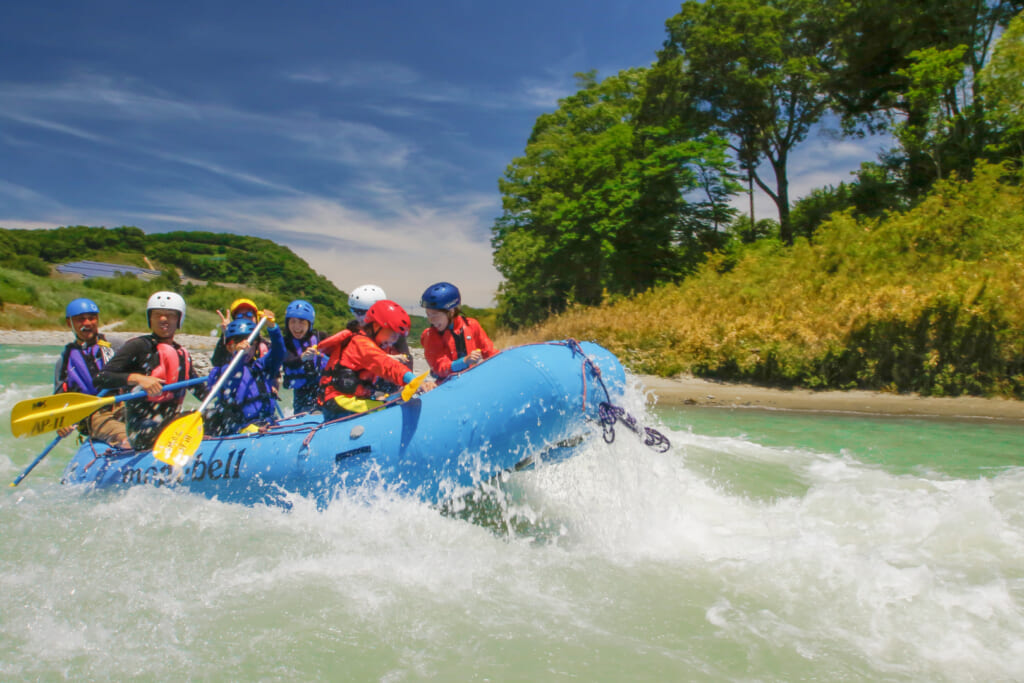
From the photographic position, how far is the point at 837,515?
4.66 m

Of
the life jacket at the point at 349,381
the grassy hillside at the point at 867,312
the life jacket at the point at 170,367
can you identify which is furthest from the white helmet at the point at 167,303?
the grassy hillside at the point at 867,312

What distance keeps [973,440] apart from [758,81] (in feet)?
54.0

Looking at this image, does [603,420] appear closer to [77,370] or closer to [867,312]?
[77,370]

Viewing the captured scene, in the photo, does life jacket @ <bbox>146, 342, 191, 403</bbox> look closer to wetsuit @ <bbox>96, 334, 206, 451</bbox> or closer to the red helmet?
wetsuit @ <bbox>96, 334, 206, 451</bbox>

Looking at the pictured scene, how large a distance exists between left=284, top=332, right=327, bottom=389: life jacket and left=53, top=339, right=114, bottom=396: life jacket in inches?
63.4

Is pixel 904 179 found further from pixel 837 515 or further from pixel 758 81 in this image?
pixel 837 515

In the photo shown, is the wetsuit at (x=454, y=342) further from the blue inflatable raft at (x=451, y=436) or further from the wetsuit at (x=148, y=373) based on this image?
the wetsuit at (x=148, y=373)

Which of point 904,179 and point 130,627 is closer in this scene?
point 130,627

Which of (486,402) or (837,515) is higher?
(486,402)

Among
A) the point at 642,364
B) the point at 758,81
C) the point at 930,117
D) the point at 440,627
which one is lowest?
the point at 440,627

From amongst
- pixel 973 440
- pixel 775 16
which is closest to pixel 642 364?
pixel 973 440

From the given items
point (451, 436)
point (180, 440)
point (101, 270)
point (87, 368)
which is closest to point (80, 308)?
point (87, 368)

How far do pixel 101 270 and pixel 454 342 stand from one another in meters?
107

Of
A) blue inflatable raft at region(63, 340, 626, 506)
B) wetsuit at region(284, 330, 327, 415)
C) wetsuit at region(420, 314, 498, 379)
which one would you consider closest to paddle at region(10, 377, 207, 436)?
blue inflatable raft at region(63, 340, 626, 506)
